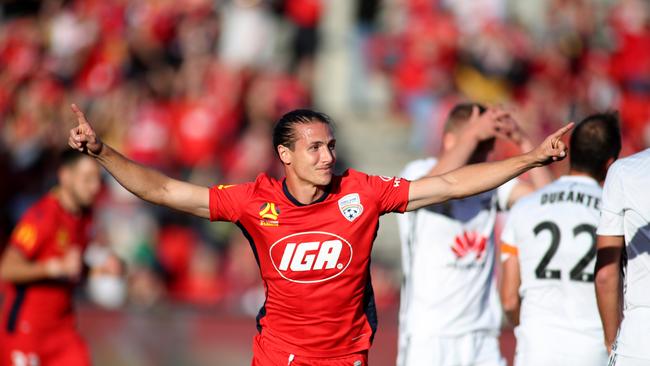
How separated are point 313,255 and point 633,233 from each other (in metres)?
1.79

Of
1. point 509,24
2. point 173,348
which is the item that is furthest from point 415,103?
point 173,348

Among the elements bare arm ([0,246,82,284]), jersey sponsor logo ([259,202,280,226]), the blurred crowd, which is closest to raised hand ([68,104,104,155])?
jersey sponsor logo ([259,202,280,226])

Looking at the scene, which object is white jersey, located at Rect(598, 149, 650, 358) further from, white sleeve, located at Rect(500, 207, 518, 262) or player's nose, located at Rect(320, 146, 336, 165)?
player's nose, located at Rect(320, 146, 336, 165)

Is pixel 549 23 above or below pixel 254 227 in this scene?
above

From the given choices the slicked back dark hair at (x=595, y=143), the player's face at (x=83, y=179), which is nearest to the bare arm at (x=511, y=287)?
the slicked back dark hair at (x=595, y=143)

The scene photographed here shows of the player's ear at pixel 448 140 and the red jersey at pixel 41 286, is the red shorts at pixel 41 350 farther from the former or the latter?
the player's ear at pixel 448 140

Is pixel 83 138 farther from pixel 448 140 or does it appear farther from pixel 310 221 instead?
pixel 448 140

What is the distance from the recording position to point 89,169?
27.0 ft

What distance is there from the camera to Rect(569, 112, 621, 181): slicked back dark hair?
6.50 meters

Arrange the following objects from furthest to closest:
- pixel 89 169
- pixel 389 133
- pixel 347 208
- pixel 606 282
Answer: pixel 389 133 → pixel 89 169 → pixel 347 208 → pixel 606 282

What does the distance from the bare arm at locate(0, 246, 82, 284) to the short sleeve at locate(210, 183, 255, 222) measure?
2.20 meters

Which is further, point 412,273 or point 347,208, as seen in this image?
point 412,273

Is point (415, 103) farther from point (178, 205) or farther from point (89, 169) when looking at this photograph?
point (178, 205)

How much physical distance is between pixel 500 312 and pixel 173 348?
5.57 m
